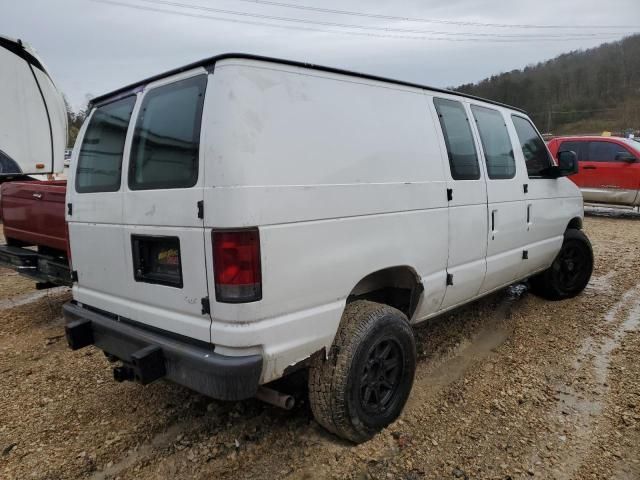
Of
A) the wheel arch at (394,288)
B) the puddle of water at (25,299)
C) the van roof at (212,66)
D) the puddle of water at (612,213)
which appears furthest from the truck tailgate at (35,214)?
the puddle of water at (612,213)

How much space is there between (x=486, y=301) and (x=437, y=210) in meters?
2.58

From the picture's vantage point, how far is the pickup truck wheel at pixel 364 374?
2.54 m

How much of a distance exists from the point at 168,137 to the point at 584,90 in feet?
181

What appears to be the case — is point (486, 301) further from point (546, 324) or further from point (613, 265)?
point (613, 265)

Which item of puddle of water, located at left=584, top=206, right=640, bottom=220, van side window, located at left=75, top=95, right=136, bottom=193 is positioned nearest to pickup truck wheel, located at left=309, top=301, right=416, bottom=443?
van side window, located at left=75, top=95, right=136, bottom=193

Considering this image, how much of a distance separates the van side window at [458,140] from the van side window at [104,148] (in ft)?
6.76

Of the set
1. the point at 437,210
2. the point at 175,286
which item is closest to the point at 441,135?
the point at 437,210

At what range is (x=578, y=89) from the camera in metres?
47.3

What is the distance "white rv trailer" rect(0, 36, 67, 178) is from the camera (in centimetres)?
779

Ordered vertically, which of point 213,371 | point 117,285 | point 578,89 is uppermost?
point 578,89

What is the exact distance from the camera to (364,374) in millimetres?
2713

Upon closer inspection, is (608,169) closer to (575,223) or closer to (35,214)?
(575,223)

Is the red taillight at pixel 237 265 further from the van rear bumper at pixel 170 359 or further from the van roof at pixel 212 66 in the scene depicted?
the van roof at pixel 212 66

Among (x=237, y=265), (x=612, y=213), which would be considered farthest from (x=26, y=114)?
(x=612, y=213)
